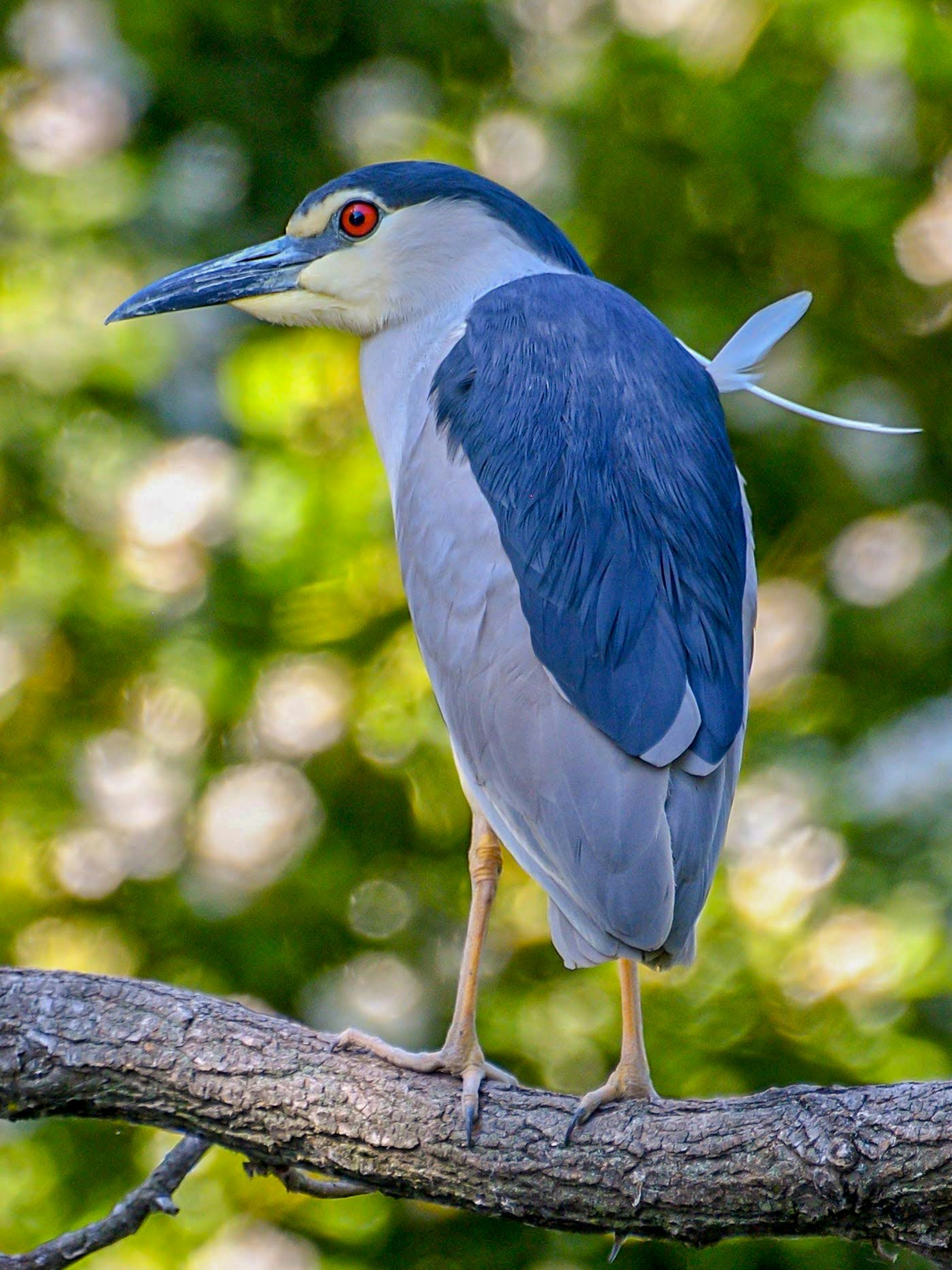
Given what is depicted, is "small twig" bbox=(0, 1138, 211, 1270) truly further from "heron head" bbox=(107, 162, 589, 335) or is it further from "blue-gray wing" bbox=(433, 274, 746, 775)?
"heron head" bbox=(107, 162, 589, 335)

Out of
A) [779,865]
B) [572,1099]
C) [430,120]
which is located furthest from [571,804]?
→ [430,120]

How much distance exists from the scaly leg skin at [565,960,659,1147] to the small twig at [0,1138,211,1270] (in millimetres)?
558

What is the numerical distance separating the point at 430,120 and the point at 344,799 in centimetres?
166

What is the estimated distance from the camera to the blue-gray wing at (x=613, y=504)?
216 cm

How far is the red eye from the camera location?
295 cm

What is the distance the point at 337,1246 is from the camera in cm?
309

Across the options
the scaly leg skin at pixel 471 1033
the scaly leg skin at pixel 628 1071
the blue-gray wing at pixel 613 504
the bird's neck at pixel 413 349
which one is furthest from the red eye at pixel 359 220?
the scaly leg skin at pixel 628 1071

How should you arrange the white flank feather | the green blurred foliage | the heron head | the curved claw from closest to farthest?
1. the curved claw
2. the white flank feather
3. the heron head
4. the green blurred foliage

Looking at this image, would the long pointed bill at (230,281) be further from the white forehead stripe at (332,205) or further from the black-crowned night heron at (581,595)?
A: the black-crowned night heron at (581,595)

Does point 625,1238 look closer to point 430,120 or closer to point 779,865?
point 779,865

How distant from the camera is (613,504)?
2.30 m

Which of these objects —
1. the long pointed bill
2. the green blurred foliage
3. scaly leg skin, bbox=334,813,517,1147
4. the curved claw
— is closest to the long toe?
the curved claw

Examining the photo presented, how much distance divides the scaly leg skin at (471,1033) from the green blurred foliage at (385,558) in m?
0.79

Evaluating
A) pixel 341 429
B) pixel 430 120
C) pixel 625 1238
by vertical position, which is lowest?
pixel 625 1238
